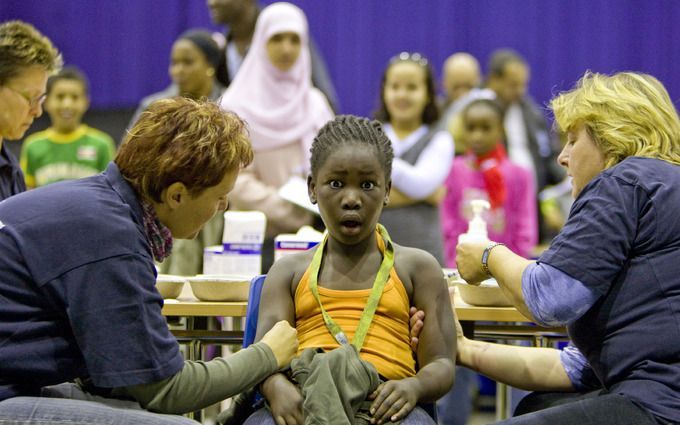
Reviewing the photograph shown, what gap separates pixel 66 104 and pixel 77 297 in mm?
4437

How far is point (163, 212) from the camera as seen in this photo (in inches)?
90.7

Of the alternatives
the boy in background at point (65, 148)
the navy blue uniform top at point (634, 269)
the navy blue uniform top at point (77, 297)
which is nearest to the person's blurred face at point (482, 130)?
the boy in background at point (65, 148)

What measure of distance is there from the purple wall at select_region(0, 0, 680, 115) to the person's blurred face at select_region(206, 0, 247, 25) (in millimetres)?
2736

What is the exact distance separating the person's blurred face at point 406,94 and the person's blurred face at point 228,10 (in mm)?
1184

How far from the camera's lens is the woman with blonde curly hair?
7.45 feet

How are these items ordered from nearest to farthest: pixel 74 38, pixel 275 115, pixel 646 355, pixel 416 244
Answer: pixel 646 355, pixel 416 244, pixel 275 115, pixel 74 38

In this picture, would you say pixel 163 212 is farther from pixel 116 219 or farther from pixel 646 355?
pixel 646 355

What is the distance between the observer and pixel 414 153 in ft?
14.6

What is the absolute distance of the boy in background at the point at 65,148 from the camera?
235 inches

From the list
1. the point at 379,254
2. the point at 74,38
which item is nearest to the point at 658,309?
the point at 379,254

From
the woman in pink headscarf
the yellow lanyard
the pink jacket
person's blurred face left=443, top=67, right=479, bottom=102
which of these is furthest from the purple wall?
the yellow lanyard

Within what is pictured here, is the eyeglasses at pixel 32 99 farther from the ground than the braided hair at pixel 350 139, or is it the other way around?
the eyeglasses at pixel 32 99

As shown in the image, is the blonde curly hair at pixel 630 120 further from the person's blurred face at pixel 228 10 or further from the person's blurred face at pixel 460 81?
the person's blurred face at pixel 460 81

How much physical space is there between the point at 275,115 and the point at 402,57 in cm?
73
